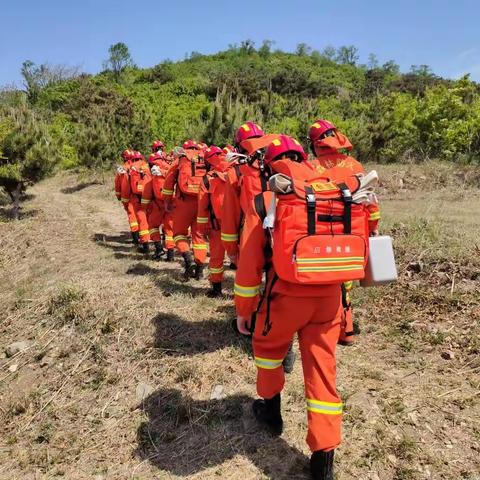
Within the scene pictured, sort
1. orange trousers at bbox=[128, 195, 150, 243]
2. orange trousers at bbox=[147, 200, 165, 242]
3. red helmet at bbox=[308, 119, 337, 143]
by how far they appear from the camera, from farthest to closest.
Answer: orange trousers at bbox=[128, 195, 150, 243] → orange trousers at bbox=[147, 200, 165, 242] → red helmet at bbox=[308, 119, 337, 143]

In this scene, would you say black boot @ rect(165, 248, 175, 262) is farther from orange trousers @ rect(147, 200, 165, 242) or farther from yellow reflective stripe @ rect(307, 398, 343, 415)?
yellow reflective stripe @ rect(307, 398, 343, 415)

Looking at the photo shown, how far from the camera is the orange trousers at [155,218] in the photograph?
28.5 ft

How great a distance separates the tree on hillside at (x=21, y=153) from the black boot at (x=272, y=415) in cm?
→ 1236

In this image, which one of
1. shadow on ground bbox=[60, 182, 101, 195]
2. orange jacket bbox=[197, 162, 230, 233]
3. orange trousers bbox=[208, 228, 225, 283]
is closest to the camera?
orange jacket bbox=[197, 162, 230, 233]

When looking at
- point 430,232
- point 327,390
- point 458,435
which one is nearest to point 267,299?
point 327,390

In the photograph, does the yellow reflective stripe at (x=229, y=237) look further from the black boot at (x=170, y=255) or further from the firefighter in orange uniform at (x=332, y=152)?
the black boot at (x=170, y=255)

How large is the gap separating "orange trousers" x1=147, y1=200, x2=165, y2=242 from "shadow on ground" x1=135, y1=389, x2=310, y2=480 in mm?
4904

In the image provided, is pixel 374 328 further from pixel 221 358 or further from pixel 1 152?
pixel 1 152

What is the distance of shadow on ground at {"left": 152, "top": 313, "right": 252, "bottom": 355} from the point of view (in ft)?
15.3

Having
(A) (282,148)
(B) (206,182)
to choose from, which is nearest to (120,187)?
(B) (206,182)

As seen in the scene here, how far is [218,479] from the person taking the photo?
10.2 feet

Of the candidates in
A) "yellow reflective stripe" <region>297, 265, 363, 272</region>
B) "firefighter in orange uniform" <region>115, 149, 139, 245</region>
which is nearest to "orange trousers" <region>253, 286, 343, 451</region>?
"yellow reflective stripe" <region>297, 265, 363, 272</region>

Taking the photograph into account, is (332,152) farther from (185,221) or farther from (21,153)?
(21,153)

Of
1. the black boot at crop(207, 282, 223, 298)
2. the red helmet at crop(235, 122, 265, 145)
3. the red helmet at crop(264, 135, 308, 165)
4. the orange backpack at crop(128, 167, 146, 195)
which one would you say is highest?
the red helmet at crop(235, 122, 265, 145)
